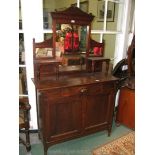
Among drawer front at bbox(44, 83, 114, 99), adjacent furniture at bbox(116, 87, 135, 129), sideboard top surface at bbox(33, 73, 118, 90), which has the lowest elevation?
adjacent furniture at bbox(116, 87, 135, 129)

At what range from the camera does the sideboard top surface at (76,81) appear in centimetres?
191

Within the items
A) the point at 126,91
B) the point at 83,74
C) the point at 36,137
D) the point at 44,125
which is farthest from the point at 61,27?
the point at 36,137

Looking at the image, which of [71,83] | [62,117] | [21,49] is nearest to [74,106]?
[62,117]

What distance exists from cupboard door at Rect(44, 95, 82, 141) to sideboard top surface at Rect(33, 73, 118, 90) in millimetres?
155

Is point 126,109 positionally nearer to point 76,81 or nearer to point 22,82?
point 76,81

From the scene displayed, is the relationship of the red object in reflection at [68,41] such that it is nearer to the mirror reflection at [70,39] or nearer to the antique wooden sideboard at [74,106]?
the mirror reflection at [70,39]

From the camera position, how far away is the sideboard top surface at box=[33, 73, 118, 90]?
1.91 metres

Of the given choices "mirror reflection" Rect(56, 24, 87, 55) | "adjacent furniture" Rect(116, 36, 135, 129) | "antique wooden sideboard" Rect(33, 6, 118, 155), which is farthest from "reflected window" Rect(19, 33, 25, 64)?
"adjacent furniture" Rect(116, 36, 135, 129)

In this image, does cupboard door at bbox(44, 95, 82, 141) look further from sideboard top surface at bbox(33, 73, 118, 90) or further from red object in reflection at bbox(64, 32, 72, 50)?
red object in reflection at bbox(64, 32, 72, 50)

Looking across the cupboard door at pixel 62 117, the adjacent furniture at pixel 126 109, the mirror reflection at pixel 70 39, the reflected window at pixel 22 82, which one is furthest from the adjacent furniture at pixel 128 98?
the reflected window at pixel 22 82

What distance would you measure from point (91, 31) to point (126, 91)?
107 cm

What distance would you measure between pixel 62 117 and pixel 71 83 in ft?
1.40

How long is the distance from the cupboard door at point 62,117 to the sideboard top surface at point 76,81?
0.51 ft
